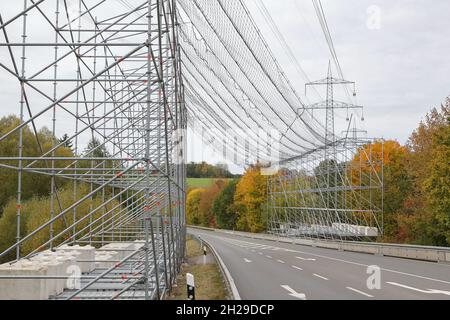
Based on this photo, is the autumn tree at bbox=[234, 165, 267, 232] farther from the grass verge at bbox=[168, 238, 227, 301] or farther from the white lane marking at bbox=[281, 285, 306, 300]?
the white lane marking at bbox=[281, 285, 306, 300]

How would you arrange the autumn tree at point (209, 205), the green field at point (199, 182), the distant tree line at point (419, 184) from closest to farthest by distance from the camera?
the distant tree line at point (419, 184)
the autumn tree at point (209, 205)
the green field at point (199, 182)

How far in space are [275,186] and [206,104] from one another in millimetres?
41140

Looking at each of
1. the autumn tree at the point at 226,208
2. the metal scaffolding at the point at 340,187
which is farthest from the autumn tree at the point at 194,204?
the metal scaffolding at the point at 340,187

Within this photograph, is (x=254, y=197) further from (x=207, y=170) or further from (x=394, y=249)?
(x=394, y=249)

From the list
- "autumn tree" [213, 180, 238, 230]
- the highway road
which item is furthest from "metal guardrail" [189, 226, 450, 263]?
"autumn tree" [213, 180, 238, 230]

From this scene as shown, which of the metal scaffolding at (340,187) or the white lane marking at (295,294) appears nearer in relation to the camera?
the white lane marking at (295,294)

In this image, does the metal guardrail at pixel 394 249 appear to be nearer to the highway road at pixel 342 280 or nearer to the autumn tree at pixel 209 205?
the highway road at pixel 342 280

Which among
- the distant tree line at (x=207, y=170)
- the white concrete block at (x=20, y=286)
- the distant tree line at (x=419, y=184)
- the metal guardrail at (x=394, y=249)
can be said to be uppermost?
the distant tree line at (x=207, y=170)

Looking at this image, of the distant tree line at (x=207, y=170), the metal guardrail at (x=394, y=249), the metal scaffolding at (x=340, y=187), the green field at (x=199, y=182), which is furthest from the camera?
the green field at (x=199, y=182)

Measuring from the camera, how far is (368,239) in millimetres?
45844

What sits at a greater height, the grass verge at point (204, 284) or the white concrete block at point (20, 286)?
the white concrete block at point (20, 286)

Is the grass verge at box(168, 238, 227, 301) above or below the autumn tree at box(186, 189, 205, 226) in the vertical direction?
below

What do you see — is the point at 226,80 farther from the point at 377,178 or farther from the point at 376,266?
the point at 377,178
